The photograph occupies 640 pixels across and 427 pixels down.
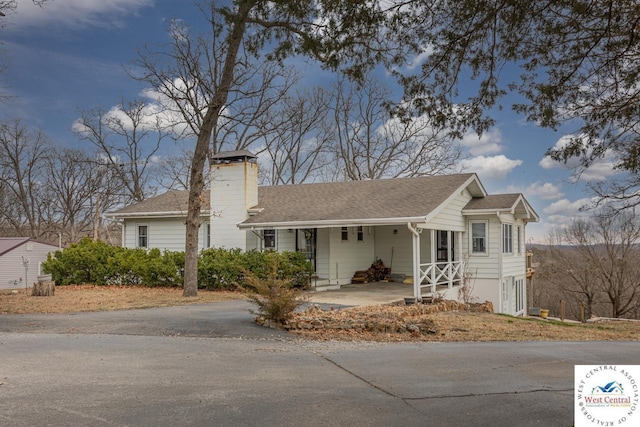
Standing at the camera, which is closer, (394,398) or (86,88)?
(394,398)

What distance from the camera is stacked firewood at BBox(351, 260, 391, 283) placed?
21.8 meters

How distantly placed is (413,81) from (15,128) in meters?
36.9

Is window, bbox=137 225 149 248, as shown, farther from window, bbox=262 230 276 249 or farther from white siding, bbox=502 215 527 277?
white siding, bbox=502 215 527 277

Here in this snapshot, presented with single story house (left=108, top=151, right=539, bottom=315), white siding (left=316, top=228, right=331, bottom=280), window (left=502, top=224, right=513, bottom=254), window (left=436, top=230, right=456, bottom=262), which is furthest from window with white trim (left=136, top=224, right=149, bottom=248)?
window (left=502, top=224, right=513, bottom=254)

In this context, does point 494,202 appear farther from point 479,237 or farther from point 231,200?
point 231,200

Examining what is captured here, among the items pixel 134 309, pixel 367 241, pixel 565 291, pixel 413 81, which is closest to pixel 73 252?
pixel 134 309

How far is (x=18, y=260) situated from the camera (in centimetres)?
2838

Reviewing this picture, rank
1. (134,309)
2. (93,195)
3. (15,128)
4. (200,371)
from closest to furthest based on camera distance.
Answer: (200,371)
(134,309)
(15,128)
(93,195)

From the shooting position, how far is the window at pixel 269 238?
22094 millimetres

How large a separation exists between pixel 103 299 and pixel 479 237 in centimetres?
1355

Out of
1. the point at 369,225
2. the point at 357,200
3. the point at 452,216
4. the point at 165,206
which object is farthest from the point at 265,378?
the point at 165,206

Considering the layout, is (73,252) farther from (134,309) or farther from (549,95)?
(549,95)

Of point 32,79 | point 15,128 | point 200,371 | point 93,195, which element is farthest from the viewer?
point 93,195

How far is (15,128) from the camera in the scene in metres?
37.2
